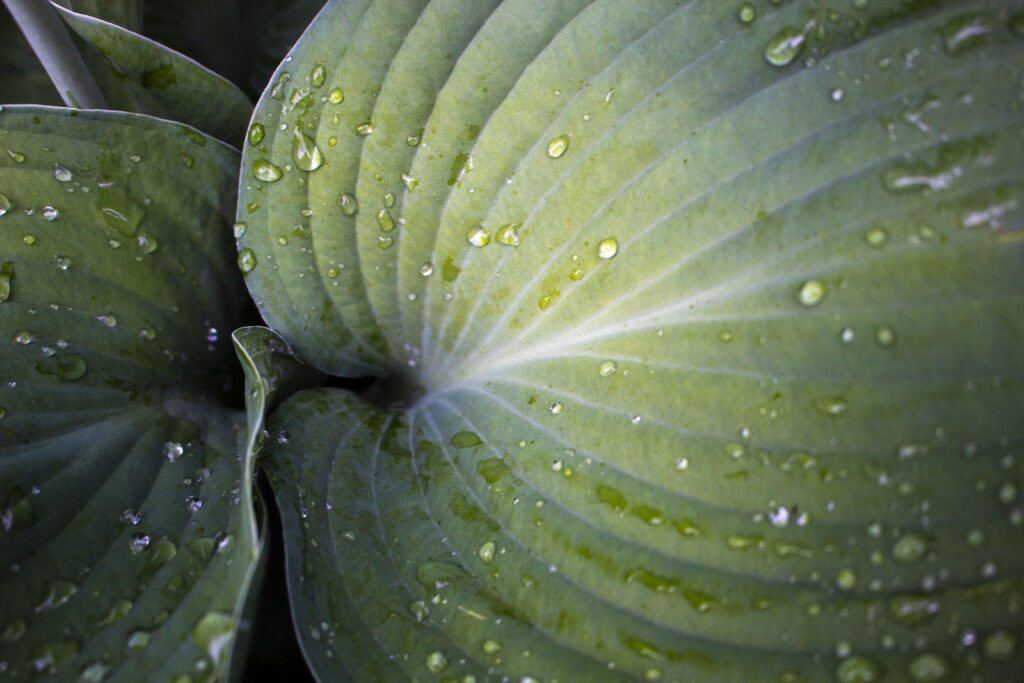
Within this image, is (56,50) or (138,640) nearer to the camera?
(138,640)

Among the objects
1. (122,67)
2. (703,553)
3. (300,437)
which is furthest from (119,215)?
(703,553)

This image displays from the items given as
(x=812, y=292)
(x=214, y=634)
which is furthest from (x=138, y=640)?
(x=812, y=292)

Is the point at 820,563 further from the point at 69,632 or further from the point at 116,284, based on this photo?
the point at 116,284

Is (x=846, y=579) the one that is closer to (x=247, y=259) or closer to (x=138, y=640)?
(x=138, y=640)

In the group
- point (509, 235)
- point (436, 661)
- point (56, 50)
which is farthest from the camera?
point (56, 50)

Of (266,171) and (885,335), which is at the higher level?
A: (885,335)

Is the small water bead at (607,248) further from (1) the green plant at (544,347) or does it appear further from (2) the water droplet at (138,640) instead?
(2) the water droplet at (138,640)
